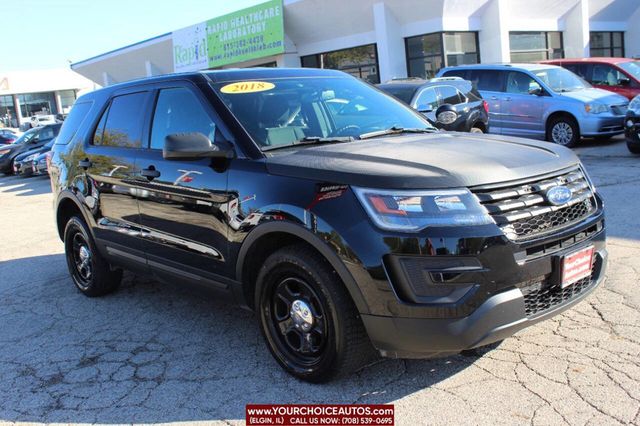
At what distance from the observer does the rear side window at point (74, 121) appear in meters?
5.66

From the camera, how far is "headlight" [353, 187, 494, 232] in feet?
9.52

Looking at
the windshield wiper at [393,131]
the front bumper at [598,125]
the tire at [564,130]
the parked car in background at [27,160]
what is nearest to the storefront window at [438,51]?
the tire at [564,130]

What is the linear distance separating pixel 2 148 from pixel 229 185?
22.9 metres

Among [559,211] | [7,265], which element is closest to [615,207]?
[559,211]

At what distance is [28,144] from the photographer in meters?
22.3

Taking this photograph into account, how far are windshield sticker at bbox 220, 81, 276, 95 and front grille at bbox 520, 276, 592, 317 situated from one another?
7.23ft

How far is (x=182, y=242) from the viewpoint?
4.11 meters

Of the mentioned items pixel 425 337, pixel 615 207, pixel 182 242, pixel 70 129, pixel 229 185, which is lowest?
pixel 615 207

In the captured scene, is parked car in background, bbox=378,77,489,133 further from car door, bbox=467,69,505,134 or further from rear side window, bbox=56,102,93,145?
rear side window, bbox=56,102,93,145

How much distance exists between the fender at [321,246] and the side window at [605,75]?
14.1m

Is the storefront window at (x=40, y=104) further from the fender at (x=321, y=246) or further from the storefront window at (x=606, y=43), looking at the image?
the fender at (x=321, y=246)

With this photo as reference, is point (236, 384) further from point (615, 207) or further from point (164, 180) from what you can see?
point (615, 207)

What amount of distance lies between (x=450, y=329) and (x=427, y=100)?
8156 mm

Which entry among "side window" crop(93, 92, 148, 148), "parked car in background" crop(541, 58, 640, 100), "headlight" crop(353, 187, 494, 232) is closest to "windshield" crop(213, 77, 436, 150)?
"side window" crop(93, 92, 148, 148)
